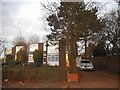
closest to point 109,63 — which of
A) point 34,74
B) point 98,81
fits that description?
point 98,81

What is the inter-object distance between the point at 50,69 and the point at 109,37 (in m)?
16.2

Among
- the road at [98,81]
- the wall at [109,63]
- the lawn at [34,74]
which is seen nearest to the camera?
the road at [98,81]

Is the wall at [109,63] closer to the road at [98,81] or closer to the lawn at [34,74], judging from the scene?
the road at [98,81]

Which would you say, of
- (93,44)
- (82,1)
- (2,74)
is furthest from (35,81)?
(93,44)

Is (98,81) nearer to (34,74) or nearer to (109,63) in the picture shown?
(34,74)

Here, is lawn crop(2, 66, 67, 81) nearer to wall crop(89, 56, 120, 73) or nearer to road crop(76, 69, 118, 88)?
road crop(76, 69, 118, 88)

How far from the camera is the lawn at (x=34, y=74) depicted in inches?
814

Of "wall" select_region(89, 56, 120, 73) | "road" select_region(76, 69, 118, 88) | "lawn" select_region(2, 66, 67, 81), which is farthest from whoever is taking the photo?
"wall" select_region(89, 56, 120, 73)

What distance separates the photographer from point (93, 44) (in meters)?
41.4

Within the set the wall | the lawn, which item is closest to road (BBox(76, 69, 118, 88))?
the lawn

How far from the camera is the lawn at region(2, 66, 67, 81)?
2067 cm

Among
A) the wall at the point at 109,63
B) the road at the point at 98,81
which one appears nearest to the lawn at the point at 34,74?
the road at the point at 98,81

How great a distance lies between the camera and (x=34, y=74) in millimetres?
21422

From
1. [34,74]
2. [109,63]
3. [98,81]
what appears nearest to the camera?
[98,81]
